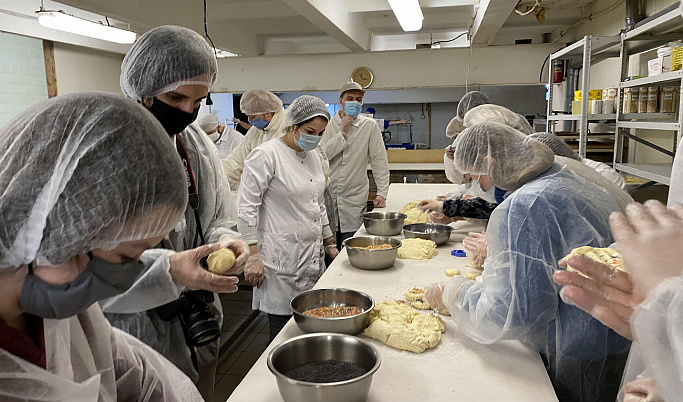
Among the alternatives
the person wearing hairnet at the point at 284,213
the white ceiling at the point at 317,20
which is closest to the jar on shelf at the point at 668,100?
the white ceiling at the point at 317,20

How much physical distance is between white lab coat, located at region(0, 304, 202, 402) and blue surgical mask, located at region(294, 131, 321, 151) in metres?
1.82

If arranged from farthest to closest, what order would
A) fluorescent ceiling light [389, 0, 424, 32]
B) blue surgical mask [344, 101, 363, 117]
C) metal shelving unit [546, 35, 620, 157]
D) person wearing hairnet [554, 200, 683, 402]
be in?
1. blue surgical mask [344, 101, 363, 117]
2. fluorescent ceiling light [389, 0, 424, 32]
3. metal shelving unit [546, 35, 620, 157]
4. person wearing hairnet [554, 200, 683, 402]

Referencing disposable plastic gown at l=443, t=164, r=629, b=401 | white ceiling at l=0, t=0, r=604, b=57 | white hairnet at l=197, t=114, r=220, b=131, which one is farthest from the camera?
white hairnet at l=197, t=114, r=220, b=131

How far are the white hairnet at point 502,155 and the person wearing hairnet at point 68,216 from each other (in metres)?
1.23

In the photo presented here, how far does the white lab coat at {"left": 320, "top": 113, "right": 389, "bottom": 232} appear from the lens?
4.41m

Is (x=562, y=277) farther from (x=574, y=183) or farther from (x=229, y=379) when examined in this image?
(x=229, y=379)

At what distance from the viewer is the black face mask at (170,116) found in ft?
4.80

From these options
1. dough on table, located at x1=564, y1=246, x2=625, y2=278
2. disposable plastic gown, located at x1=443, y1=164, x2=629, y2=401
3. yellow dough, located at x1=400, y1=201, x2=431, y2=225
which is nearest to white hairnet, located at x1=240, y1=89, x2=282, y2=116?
yellow dough, located at x1=400, y1=201, x2=431, y2=225

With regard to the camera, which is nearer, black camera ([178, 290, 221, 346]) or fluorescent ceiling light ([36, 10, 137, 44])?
black camera ([178, 290, 221, 346])

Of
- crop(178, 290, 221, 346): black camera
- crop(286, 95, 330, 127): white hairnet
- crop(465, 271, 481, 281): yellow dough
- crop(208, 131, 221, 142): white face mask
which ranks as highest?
crop(286, 95, 330, 127): white hairnet

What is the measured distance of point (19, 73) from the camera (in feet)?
18.1

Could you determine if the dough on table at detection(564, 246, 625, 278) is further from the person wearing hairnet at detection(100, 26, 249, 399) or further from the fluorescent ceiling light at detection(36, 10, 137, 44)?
the fluorescent ceiling light at detection(36, 10, 137, 44)

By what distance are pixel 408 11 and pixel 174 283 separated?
11.4ft

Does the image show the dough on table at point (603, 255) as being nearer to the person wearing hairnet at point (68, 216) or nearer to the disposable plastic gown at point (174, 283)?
the person wearing hairnet at point (68, 216)
